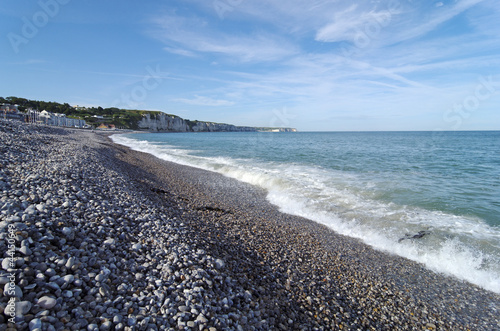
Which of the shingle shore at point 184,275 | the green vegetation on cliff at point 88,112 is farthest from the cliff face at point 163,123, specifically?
the shingle shore at point 184,275

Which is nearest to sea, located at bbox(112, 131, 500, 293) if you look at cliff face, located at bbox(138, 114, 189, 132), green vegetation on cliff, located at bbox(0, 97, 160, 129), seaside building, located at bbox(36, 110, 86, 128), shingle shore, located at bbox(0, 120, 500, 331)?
shingle shore, located at bbox(0, 120, 500, 331)

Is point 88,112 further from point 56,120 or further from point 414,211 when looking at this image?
point 414,211

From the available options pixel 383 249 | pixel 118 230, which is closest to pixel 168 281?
pixel 118 230

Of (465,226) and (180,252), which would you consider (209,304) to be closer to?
(180,252)

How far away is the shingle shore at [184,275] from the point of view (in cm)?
315

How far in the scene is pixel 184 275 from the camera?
4.11m

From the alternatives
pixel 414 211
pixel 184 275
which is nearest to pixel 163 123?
pixel 414 211

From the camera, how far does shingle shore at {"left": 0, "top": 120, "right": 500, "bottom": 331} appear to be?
3150 millimetres

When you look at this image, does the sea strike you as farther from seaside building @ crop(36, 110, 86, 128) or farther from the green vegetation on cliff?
the green vegetation on cliff

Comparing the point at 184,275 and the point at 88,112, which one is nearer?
the point at 184,275

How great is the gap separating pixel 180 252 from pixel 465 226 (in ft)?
35.0

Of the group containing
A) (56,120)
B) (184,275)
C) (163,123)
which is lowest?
(184,275)

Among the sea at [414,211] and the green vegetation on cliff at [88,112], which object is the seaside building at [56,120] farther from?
the sea at [414,211]

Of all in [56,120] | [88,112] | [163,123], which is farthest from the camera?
[163,123]
